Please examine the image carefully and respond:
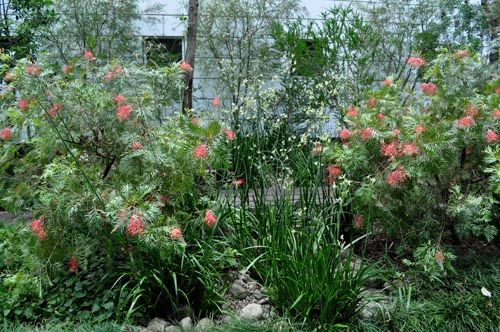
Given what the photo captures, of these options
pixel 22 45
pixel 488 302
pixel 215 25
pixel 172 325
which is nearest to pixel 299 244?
pixel 172 325

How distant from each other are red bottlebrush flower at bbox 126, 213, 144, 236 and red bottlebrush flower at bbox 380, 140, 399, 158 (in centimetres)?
195

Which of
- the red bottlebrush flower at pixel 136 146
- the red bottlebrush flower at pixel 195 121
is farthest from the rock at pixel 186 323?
the red bottlebrush flower at pixel 195 121

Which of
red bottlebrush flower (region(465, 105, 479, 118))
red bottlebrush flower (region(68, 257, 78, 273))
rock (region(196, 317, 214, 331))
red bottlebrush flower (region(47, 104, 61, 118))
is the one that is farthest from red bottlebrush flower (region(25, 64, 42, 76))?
red bottlebrush flower (region(465, 105, 479, 118))

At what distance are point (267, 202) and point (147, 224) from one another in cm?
147

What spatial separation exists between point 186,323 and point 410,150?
1.99 metres

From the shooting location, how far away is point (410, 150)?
4.07m

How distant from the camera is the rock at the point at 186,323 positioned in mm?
3578

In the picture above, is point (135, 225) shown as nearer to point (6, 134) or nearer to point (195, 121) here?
point (195, 121)

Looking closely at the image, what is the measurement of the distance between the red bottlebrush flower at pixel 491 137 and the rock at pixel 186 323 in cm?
246

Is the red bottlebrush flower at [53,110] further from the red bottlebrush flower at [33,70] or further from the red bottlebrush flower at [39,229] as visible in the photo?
the red bottlebrush flower at [39,229]

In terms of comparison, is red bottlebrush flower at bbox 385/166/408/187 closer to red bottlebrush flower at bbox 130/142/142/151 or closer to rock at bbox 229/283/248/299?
rock at bbox 229/283/248/299

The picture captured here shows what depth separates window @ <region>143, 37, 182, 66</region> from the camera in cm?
809

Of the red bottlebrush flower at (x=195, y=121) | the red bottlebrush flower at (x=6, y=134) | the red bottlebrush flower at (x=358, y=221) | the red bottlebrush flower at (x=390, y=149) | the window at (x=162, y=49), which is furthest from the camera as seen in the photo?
the window at (x=162, y=49)

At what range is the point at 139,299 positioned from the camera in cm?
Answer: 379
